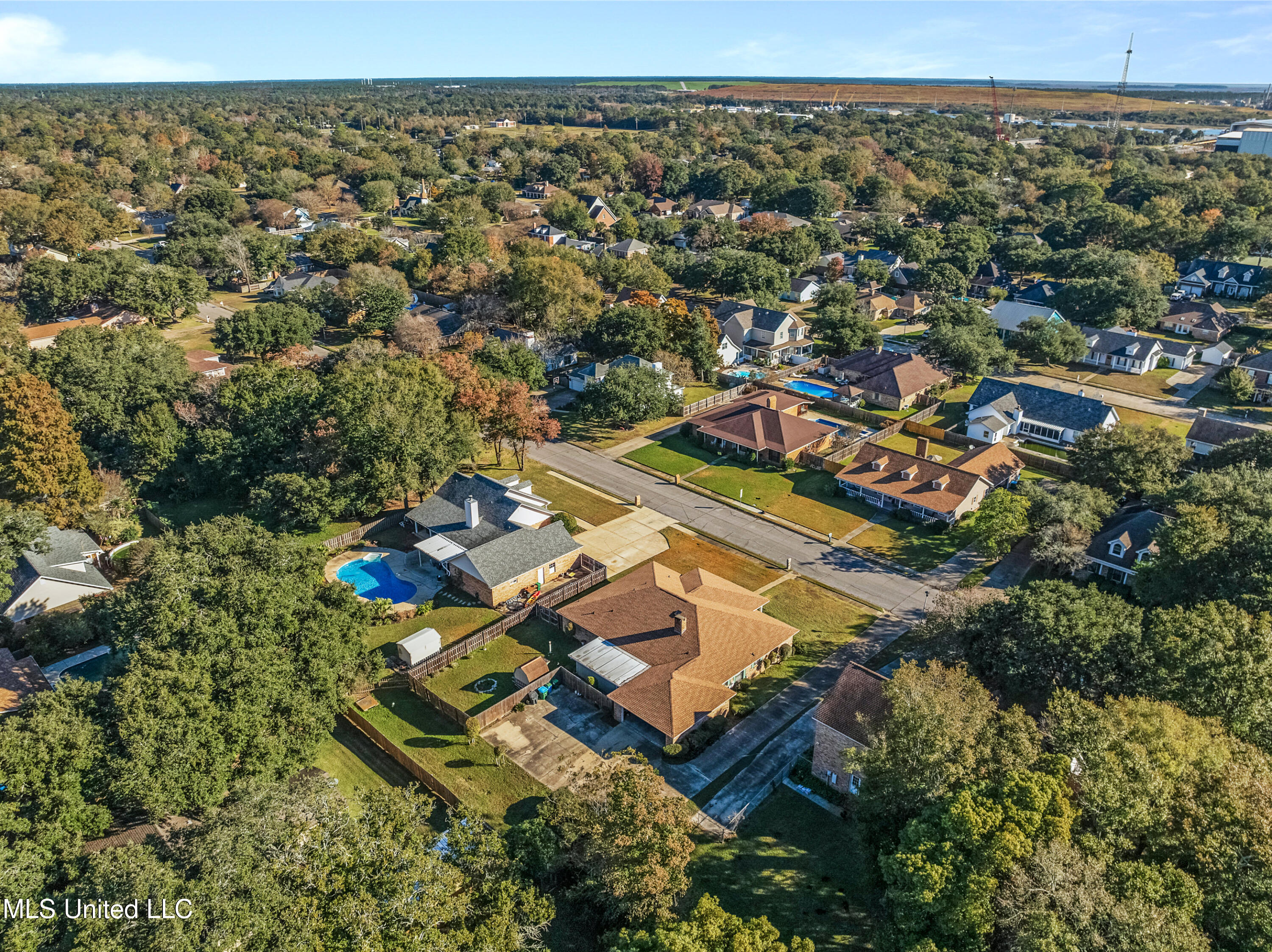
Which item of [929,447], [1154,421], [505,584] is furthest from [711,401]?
[1154,421]

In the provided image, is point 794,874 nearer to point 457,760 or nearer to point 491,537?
point 457,760

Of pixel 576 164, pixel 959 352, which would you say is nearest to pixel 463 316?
pixel 959 352

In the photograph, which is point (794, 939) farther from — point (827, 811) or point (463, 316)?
point (463, 316)

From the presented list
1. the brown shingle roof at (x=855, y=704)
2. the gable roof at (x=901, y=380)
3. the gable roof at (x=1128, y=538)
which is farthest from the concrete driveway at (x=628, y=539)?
the gable roof at (x=901, y=380)

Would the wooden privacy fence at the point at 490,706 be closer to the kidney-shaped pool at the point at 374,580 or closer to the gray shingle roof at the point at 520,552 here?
the gray shingle roof at the point at 520,552

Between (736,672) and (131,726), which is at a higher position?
(131,726)

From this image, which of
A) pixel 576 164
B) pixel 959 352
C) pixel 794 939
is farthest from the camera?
pixel 576 164
